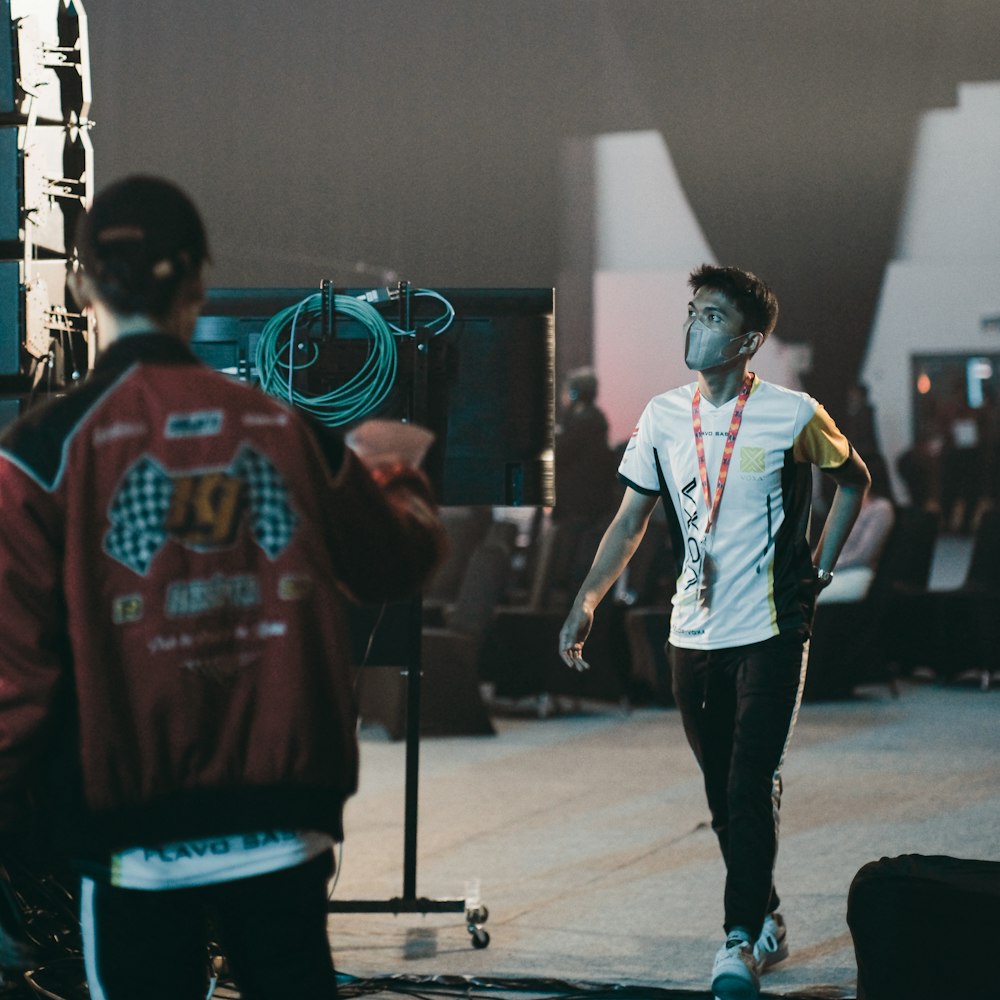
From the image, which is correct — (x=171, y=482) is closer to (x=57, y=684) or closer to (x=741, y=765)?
(x=57, y=684)

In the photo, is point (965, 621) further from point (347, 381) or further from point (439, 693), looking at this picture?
point (347, 381)

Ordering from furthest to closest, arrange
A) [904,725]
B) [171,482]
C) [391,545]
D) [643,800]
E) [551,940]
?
[904,725] → [643,800] → [551,940] → [391,545] → [171,482]

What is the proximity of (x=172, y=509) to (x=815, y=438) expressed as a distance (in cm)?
207

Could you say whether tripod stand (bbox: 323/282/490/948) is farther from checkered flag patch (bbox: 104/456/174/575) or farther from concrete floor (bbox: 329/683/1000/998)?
checkered flag patch (bbox: 104/456/174/575)

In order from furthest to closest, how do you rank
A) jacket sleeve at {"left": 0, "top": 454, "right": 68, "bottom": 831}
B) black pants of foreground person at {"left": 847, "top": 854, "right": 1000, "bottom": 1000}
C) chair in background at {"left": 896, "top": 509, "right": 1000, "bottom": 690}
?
1. chair in background at {"left": 896, "top": 509, "right": 1000, "bottom": 690}
2. black pants of foreground person at {"left": 847, "top": 854, "right": 1000, "bottom": 1000}
3. jacket sleeve at {"left": 0, "top": 454, "right": 68, "bottom": 831}

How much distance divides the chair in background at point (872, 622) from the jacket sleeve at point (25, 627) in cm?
651

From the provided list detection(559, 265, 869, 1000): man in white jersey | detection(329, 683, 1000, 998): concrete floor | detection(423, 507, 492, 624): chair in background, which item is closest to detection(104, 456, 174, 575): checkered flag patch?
detection(559, 265, 869, 1000): man in white jersey

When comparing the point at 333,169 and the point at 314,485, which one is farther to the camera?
the point at 333,169

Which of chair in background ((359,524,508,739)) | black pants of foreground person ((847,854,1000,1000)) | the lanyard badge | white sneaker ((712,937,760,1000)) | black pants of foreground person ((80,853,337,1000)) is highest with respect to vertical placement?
the lanyard badge

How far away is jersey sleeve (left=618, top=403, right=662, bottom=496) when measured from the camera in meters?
3.54

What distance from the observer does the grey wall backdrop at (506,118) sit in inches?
340

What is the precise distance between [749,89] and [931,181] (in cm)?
121

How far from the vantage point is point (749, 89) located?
9.05 m

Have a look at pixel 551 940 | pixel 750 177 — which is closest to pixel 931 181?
pixel 750 177
